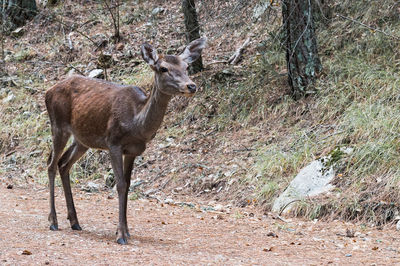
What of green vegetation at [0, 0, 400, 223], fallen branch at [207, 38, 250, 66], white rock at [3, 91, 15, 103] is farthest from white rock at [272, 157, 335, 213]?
white rock at [3, 91, 15, 103]

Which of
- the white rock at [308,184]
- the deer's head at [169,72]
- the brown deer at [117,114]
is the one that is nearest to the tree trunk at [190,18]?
the white rock at [308,184]

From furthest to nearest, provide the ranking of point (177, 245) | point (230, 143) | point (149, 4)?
point (149, 4) < point (230, 143) < point (177, 245)

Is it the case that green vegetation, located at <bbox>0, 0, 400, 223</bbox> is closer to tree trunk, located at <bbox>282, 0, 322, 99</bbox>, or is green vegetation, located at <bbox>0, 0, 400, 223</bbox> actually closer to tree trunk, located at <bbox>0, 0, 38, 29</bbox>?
tree trunk, located at <bbox>282, 0, 322, 99</bbox>

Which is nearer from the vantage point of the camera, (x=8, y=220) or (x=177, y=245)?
(x=177, y=245)

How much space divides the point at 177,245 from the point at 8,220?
203 cm

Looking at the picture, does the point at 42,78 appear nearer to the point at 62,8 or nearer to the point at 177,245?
the point at 62,8

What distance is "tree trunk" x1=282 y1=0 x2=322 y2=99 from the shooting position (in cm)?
984

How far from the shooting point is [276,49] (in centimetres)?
1191

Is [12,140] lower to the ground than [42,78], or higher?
lower

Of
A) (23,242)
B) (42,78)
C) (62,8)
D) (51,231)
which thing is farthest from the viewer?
(62,8)

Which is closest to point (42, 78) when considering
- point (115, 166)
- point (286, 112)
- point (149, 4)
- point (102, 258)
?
point (149, 4)

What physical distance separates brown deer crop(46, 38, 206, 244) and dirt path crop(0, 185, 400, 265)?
1.42ft

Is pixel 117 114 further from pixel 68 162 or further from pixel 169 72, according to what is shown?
pixel 68 162

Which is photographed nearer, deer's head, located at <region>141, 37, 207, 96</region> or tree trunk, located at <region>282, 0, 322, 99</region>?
deer's head, located at <region>141, 37, 207, 96</region>
